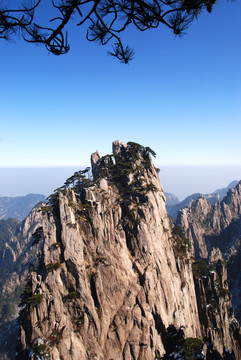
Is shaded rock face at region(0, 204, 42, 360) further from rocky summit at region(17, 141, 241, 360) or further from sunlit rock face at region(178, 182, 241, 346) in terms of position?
sunlit rock face at region(178, 182, 241, 346)

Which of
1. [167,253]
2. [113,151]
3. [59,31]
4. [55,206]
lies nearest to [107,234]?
[55,206]

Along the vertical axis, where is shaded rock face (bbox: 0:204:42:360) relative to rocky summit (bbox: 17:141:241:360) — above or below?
below

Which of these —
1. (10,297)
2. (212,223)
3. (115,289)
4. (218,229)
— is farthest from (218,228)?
(10,297)

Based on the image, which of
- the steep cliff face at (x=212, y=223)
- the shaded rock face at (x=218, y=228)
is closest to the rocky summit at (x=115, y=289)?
the shaded rock face at (x=218, y=228)

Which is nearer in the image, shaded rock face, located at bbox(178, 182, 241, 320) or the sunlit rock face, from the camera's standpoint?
the sunlit rock face

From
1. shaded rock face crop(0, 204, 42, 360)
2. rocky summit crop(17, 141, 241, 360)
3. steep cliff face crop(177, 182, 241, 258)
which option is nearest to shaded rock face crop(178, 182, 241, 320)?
steep cliff face crop(177, 182, 241, 258)

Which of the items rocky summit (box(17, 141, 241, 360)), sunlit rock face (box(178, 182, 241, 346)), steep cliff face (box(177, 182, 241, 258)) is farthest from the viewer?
steep cliff face (box(177, 182, 241, 258))

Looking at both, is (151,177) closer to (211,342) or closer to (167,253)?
(167,253)

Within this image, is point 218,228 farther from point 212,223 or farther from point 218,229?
point 212,223

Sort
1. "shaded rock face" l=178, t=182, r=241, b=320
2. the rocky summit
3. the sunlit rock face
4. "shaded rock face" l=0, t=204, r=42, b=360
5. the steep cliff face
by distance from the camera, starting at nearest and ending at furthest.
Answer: the rocky summit → "shaded rock face" l=0, t=204, r=42, b=360 → the sunlit rock face → "shaded rock face" l=178, t=182, r=241, b=320 → the steep cliff face
